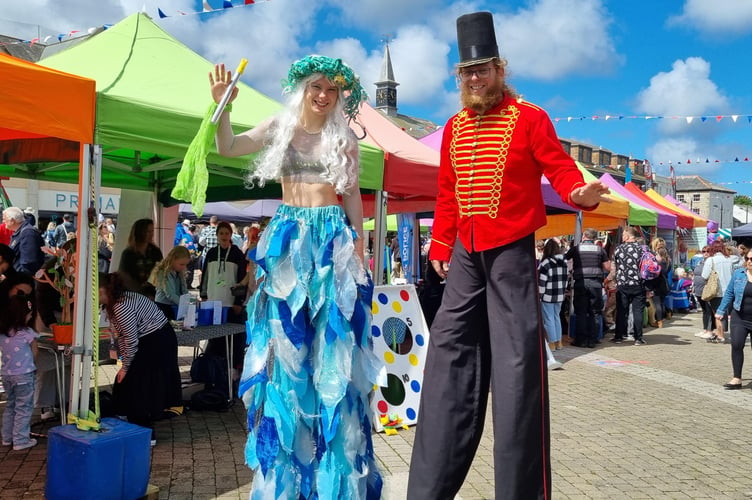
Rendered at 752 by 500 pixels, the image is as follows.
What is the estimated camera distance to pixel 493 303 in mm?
2635

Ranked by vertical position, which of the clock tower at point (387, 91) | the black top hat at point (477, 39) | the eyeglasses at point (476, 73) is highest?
the clock tower at point (387, 91)

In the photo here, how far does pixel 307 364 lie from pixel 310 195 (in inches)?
28.0

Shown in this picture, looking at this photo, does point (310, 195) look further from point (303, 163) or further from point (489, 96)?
point (489, 96)

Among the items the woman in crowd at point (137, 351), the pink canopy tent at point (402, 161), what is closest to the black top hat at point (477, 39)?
the pink canopy tent at point (402, 161)

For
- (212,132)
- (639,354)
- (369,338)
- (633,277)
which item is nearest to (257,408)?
(369,338)

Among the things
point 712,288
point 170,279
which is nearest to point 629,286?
point 712,288

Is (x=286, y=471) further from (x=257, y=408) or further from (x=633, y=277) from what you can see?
(x=633, y=277)

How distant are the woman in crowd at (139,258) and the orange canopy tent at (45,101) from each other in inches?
63.1

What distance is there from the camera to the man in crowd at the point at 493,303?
101 inches

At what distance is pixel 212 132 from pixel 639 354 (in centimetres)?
883

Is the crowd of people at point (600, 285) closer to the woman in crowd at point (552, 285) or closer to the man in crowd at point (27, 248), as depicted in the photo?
the woman in crowd at point (552, 285)

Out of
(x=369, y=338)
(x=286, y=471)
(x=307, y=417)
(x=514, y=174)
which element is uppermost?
(x=514, y=174)

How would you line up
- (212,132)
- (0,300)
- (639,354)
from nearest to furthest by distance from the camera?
(212,132)
(0,300)
(639,354)

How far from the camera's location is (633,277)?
11.1 metres
